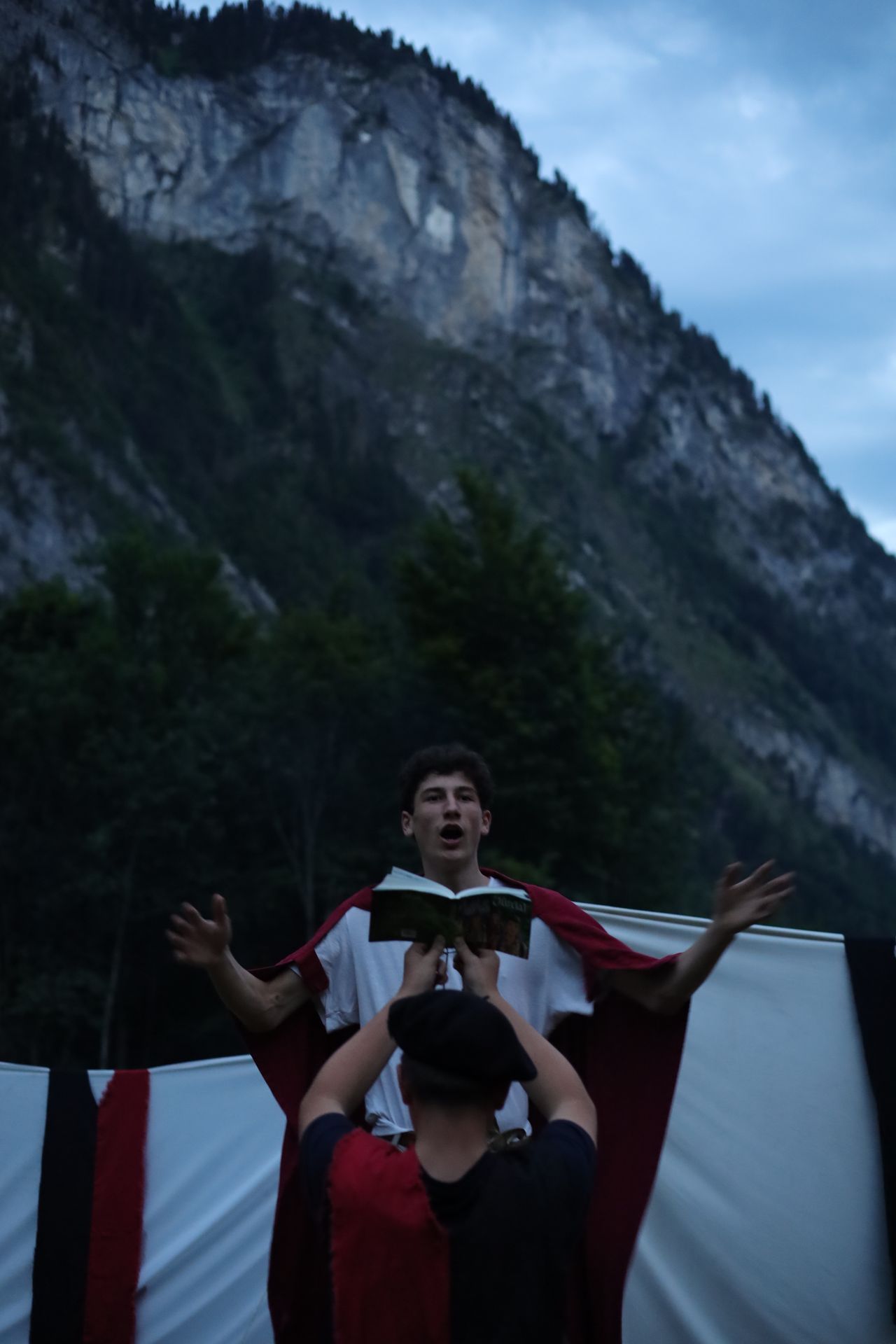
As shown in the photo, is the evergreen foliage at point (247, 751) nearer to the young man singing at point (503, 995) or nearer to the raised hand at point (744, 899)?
the young man singing at point (503, 995)

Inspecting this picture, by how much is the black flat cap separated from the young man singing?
1146 mm

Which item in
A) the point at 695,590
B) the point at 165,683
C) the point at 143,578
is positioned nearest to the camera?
the point at 165,683

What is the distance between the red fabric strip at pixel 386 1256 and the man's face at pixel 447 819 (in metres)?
1.36

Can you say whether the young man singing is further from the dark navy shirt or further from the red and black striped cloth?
the red and black striped cloth

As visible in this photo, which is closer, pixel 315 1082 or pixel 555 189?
pixel 315 1082

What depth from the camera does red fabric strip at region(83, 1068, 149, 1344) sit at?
526 centimetres

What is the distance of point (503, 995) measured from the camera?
3584 mm

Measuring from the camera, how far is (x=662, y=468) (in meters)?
115

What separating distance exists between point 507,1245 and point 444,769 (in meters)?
→ 1.68

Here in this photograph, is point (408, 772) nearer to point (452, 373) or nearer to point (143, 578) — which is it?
point (143, 578)

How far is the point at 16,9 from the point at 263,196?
93.3 m

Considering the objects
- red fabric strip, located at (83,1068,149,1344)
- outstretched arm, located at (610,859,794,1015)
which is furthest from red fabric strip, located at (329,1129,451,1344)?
red fabric strip, located at (83,1068,149,1344)

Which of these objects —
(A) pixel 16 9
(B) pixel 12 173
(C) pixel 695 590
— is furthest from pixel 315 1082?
(C) pixel 695 590

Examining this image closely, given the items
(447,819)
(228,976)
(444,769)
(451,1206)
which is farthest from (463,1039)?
(444,769)
